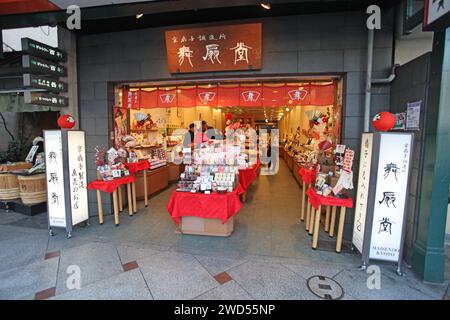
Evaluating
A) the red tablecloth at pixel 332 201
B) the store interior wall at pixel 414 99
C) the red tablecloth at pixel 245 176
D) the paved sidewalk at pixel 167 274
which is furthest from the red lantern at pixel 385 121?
the red tablecloth at pixel 245 176

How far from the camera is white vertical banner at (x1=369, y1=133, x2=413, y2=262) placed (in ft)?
11.5

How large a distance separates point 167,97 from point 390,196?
5.38 metres

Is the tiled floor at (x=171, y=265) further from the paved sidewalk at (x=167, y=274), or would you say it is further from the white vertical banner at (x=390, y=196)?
the white vertical banner at (x=390, y=196)

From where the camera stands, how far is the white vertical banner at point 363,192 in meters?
3.80

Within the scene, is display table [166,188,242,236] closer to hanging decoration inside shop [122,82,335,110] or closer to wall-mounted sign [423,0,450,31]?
hanging decoration inside shop [122,82,335,110]

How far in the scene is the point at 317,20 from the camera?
480cm

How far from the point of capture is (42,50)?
4875 millimetres

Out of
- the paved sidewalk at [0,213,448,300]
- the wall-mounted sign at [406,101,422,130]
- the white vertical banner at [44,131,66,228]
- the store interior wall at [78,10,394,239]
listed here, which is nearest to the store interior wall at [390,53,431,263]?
the wall-mounted sign at [406,101,422,130]

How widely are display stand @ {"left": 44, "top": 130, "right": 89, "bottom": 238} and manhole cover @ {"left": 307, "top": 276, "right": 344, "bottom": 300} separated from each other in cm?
470

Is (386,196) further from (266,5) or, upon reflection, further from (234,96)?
(234,96)

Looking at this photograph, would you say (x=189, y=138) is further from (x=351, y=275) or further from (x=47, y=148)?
(x=351, y=275)

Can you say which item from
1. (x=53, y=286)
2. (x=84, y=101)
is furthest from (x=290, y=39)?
(x=53, y=286)

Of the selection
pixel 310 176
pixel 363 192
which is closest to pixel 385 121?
pixel 363 192

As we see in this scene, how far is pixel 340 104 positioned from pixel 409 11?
1.84 meters
